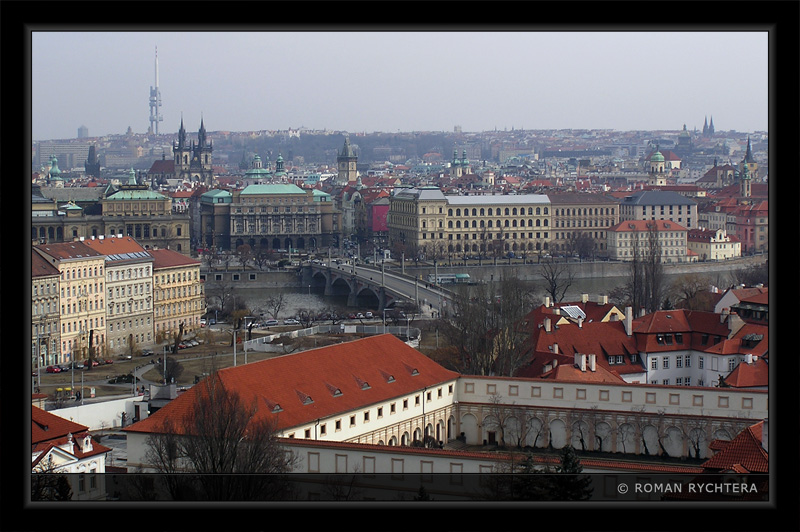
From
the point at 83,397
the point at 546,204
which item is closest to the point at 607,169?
the point at 546,204

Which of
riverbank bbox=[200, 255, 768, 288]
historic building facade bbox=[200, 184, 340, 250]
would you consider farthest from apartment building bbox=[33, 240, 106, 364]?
historic building facade bbox=[200, 184, 340, 250]

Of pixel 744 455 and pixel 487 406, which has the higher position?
pixel 744 455

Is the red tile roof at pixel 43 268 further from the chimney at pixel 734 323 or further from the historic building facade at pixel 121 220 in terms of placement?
the historic building facade at pixel 121 220

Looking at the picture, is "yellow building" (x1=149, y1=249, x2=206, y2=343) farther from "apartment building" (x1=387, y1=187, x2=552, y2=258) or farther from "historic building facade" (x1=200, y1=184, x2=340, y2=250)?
"historic building facade" (x1=200, y1=184, x2=340, y2=250)

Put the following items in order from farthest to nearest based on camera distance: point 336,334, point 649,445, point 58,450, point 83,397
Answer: point 336,334
point 83,397
point 649,445
point 58,450

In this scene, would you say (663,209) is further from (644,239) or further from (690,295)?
(690,295)

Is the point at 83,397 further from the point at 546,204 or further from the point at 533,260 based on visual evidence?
the point at 546,204

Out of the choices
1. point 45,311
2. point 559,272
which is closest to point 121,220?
point 559,272

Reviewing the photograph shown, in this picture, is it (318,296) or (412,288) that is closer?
(412,288)
